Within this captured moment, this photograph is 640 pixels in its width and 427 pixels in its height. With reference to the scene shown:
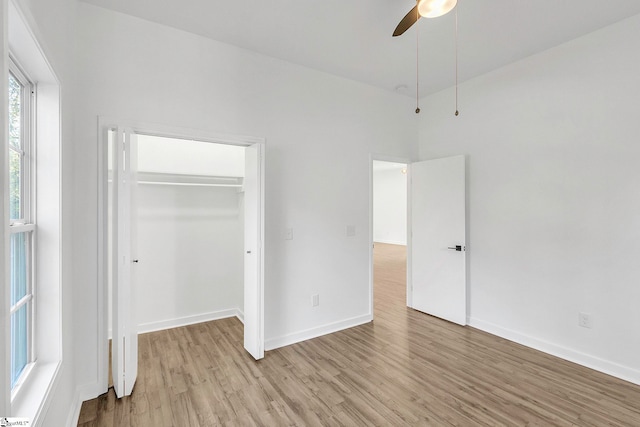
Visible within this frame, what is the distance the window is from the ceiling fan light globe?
83.0 inches

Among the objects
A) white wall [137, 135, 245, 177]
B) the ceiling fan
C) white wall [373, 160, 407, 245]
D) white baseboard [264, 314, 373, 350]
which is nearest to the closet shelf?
white wall [137, 135, 245, 177]

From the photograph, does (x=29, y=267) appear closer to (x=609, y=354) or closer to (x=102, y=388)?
(x=102, y=388)

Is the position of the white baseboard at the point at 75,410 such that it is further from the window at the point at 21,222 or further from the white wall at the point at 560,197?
the white wall at the point at 560,197

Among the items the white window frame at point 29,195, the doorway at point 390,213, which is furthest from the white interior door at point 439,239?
the white window frame at point 29,195

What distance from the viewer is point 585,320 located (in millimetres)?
2742

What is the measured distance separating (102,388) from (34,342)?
0.94 meters

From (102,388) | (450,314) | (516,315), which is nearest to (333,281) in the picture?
(450,314)

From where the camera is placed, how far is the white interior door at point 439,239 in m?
3.62

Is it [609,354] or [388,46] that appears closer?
[609,354]

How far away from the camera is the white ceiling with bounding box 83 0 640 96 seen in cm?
234

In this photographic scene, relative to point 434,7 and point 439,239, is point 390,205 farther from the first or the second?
point 434,7

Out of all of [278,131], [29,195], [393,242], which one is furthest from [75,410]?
[393,242]

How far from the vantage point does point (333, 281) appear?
11.5ft

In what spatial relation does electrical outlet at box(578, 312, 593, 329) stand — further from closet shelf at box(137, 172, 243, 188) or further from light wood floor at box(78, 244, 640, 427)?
closet shelf at box(137, 172, 243, 188)
